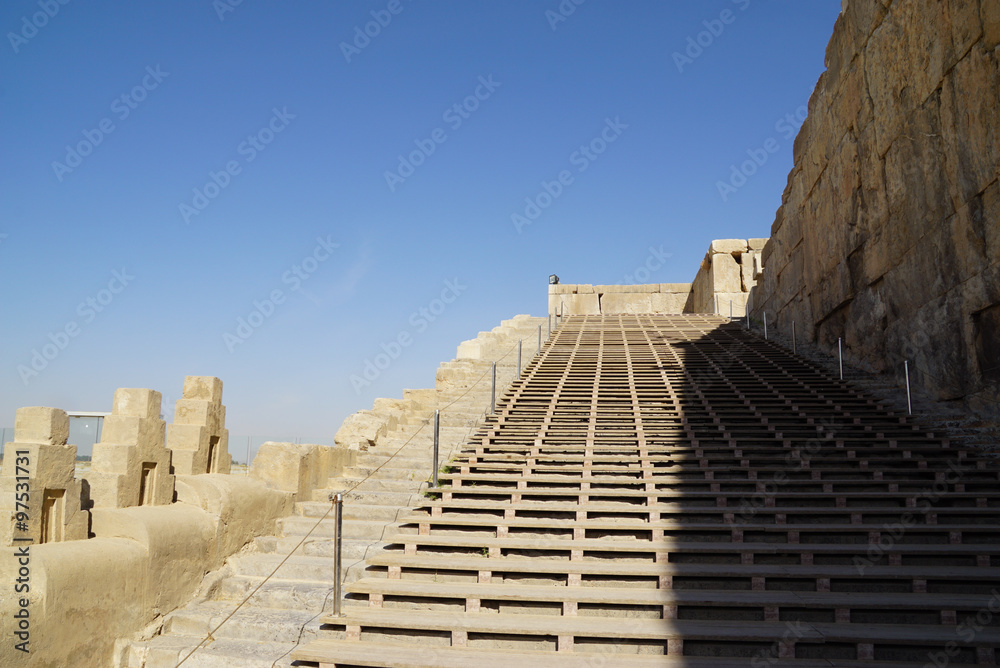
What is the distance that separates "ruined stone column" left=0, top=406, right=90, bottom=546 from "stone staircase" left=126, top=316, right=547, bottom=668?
3.80 feet

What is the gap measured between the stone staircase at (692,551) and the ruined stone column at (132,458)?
211 cm

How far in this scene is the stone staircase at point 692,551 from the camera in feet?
17.0

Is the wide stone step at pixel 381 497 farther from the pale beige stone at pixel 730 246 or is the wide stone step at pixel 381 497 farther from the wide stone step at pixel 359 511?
the pale beige stone at pixel 730 246

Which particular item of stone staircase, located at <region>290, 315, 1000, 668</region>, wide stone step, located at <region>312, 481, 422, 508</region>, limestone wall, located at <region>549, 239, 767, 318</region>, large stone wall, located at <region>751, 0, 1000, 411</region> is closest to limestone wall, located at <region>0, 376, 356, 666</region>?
wide stone step, located at <region>312, 481, 422, 508</region>

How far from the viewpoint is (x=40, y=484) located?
17.4 ft

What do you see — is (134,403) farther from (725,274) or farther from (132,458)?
(725,274)

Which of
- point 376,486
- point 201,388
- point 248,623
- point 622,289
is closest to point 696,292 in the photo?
point 622,289

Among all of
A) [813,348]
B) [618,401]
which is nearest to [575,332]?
[813,348]

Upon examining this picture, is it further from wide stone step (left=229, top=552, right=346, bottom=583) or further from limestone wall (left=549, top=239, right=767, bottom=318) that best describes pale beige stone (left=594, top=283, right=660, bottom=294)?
wide stone step (left=229, top=552, right=346, bottom=583)

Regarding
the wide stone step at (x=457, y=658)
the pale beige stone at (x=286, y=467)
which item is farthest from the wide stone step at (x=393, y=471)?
the wide stone step at (x=457, y=658)

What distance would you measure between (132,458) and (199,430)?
0.91 m

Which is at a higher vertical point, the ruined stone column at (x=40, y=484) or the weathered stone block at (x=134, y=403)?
the weathered stone block at (x=134, y=403)

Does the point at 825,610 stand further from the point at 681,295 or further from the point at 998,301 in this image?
the point at 681,295

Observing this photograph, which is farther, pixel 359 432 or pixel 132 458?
pixel 359 432
